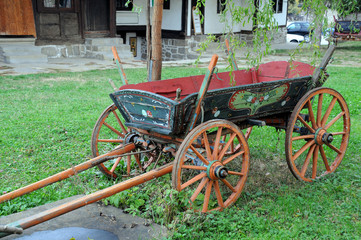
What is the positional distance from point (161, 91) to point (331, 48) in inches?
73.8

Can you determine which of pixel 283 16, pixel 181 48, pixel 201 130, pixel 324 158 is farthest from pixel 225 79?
pixel 283 16

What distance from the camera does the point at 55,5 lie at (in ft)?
48.0

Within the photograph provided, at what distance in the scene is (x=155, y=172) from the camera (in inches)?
133

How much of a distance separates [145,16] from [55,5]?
12.9 ft

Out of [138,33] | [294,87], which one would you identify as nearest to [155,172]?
[294,87]

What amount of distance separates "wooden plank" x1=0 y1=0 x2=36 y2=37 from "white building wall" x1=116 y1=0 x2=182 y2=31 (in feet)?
12.8

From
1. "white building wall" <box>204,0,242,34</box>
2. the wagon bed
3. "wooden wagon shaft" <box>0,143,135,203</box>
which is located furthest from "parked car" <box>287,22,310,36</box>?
"wooden wagon shaft" <box>0,143,135,203</box>

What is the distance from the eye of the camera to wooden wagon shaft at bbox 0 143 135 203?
3.31 metres

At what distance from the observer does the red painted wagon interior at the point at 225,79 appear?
4.20 metres

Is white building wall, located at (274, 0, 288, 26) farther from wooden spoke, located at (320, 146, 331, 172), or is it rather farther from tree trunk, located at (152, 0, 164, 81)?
wooden spoke, located at (320, 146, 331, 172)

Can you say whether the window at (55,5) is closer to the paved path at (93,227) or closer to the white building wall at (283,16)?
the paved path at (93,227)

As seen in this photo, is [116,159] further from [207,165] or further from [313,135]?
[313,135]

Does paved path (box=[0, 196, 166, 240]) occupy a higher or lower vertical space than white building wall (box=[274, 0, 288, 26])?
lower

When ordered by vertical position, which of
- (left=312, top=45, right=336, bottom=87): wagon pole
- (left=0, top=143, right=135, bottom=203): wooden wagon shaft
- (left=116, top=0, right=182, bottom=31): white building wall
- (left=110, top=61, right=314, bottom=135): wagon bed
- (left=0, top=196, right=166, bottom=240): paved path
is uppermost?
(left=116, top=0, right=182, bottom=31): white building wall
